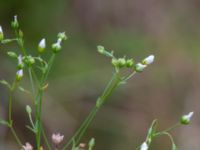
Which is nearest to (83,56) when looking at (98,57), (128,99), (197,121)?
(98,57)

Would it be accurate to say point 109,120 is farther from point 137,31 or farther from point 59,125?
point 137,31

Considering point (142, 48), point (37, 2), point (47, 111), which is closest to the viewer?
point (47, 111)

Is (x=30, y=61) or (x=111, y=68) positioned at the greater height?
(x=111, y=68)

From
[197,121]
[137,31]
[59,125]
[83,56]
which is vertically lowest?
[59,125]

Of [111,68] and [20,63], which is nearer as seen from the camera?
[20,63]

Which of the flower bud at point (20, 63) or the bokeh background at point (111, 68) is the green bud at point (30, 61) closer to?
the flower bud at point (20, 63)

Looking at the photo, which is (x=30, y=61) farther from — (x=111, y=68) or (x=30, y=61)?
(x=111, y=68)

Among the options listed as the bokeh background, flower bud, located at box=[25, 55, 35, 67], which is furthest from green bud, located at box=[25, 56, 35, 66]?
the bokeh background

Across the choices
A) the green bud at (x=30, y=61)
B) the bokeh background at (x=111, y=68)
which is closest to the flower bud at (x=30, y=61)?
the green bud at (x=30, y=61)

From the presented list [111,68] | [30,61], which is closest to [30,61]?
[30,61]
